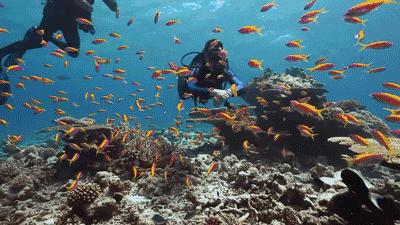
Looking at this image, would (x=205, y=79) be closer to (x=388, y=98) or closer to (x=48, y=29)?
(x=388, y=98)

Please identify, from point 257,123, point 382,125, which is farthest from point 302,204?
point 382,125

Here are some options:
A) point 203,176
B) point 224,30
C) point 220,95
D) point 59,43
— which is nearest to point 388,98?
point 220,95

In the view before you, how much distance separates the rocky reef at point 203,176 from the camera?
433 centimetres

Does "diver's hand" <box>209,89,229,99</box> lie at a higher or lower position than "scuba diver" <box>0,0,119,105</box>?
lower

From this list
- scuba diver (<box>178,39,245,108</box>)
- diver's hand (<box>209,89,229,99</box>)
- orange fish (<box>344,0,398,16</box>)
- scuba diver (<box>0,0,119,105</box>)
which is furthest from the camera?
scuba diver (<box>0,0,119,105</box>)

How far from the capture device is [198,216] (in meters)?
4.22

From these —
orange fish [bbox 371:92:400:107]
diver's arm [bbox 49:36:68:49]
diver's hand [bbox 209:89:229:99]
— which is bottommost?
orange fish [bbox 371:92:400:107]

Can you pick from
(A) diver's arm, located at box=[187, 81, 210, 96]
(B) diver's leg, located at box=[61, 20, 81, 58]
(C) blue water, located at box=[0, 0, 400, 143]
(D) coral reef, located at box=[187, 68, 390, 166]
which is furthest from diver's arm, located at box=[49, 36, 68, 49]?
(C) blue water, located at box=[0, 0, 400, 143]

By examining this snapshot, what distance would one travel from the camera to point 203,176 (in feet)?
21.3

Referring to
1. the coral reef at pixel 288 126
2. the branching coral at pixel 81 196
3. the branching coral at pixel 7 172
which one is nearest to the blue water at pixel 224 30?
the coral reef at pixel 288 126

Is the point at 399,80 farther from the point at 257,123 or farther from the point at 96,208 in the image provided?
the point at 96,208

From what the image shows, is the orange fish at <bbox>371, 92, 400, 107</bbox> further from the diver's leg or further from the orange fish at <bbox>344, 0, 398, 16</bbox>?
the diver's leg

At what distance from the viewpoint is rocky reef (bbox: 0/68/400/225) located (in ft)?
14.2

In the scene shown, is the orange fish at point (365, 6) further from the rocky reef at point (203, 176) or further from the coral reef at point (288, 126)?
the coral reef at point (288, 126)
